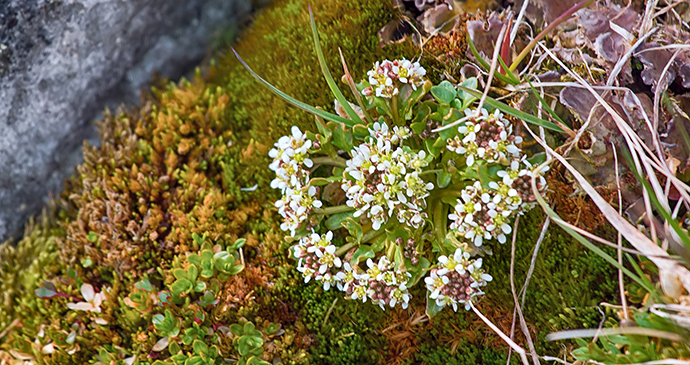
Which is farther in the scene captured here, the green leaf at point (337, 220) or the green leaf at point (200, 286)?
the green leaf at point (200, 286)

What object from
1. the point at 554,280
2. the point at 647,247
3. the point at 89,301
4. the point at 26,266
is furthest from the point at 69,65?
the point at 647,247

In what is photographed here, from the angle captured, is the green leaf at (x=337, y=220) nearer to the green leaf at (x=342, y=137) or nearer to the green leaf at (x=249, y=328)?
the green leaf at (x=342, y=137)

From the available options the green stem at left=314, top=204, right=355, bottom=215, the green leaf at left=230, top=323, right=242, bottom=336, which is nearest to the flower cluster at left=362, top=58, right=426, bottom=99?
the green stem at left=314, top=204, right=355, bottom=215

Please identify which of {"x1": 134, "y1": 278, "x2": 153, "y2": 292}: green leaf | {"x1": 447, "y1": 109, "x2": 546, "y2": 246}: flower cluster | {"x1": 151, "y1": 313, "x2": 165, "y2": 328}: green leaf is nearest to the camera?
{"x1": 447, "y1": 109, "x2": 546, "y2": 246}: flower cluster

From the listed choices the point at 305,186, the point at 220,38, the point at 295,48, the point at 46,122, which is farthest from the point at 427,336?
the point at 46,122

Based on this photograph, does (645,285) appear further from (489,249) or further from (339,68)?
(339,68)

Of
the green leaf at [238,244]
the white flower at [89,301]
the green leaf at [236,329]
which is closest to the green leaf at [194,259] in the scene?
the green leaf at [238,244]

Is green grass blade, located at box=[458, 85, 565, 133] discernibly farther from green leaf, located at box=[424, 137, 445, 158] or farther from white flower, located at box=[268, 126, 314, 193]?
white flower, located at box=[268, 126, 314, 193]
